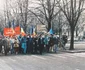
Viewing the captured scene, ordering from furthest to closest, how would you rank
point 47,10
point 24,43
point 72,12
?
1. point 47,10
2. point 72,12
3. point 24,43

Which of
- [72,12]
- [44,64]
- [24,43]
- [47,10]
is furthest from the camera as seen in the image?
[47,10]

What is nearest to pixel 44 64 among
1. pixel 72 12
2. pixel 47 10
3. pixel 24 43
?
pixel 24 43

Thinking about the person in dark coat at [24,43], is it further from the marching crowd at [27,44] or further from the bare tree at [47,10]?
the bare tree at [47,10]

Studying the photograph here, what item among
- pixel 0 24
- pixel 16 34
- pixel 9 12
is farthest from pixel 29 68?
pixel 0 24

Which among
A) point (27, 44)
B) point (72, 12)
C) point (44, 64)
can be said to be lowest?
point (44, 64)

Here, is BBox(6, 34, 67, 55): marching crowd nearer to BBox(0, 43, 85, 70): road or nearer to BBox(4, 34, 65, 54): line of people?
BBox(4, 34, 65, 54): line of people

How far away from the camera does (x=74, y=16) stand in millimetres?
35875

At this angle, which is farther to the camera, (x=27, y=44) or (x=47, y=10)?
(x=47, y=10)

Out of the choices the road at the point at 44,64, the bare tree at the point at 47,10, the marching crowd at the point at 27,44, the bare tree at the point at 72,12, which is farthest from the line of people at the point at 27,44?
the bare tree at the point at 47,10

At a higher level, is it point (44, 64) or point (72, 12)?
point (72, 12)

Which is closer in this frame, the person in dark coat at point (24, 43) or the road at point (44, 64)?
the road at point (44, 64)

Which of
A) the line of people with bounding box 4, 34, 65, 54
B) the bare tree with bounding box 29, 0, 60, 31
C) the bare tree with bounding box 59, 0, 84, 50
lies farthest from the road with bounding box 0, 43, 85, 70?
the bare tree with bounding box 29, 0, 60, 31

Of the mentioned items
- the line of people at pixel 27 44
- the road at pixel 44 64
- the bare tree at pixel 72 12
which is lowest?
the road at pixel 44 64

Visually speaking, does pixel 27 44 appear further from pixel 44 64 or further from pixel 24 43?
pixel 44 64
